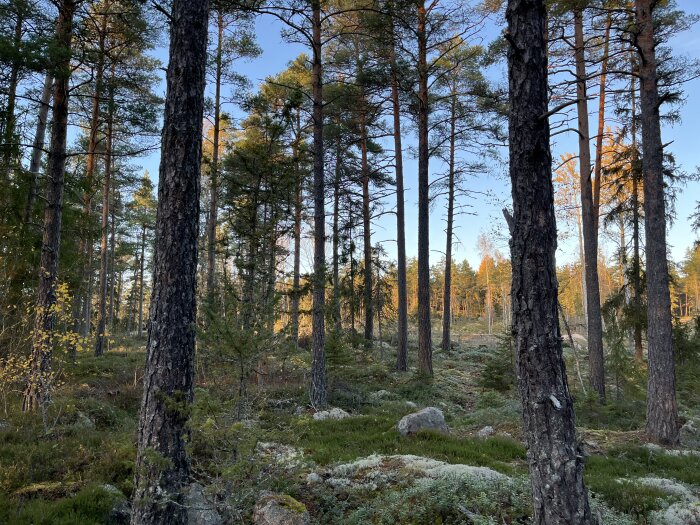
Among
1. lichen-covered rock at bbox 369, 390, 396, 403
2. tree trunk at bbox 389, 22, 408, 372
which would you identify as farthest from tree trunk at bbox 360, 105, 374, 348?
lichen-covered rock at bbox 369, 390, 396, 403

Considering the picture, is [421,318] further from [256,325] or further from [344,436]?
[256,325]

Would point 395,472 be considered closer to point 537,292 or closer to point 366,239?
point 537,292

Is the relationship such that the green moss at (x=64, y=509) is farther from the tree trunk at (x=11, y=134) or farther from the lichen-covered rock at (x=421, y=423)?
the tree trunk at (x=11, y=134)

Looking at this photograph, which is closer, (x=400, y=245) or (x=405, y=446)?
(x=405, y=446)

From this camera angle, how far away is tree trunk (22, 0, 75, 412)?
23.4 feet

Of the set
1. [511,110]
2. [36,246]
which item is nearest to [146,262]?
[36,246]

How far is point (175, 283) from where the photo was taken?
414 cm

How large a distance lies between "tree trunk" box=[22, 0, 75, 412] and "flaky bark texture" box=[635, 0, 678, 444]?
1044 centimetres

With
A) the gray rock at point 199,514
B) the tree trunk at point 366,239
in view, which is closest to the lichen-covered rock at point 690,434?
the gray rock at point 199,514

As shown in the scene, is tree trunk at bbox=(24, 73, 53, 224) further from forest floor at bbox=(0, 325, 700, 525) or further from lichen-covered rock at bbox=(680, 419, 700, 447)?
lichen-covered rock at bbox=(680, 419, 700, 447)

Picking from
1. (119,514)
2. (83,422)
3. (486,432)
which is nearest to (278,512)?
(119,514)

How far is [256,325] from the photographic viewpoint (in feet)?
15.6

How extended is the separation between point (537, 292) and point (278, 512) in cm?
316

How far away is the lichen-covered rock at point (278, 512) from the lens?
402 cm
